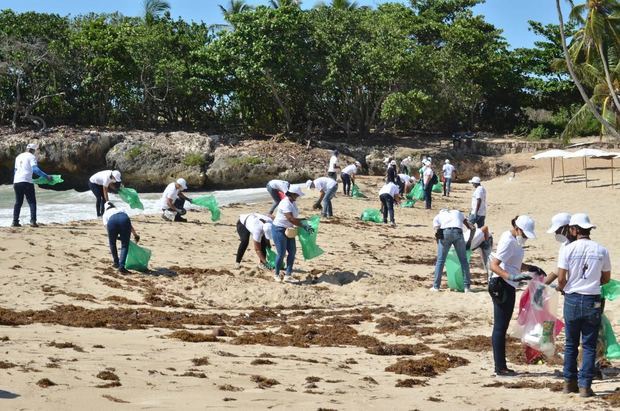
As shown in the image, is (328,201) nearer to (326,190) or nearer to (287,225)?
(326,190)

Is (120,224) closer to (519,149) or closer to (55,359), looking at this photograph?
(55,359)

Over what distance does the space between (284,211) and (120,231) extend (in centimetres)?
252

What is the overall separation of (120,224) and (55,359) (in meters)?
6.50

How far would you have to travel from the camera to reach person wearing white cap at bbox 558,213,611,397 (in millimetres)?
7488

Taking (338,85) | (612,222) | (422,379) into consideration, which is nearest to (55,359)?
(422,379)

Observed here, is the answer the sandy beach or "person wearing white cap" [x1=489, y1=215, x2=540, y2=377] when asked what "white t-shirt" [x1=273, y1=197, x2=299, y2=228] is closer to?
the sandy beach

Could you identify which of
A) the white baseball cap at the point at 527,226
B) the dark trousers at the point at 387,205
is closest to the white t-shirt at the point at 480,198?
the dark trousers at the point at 387,205

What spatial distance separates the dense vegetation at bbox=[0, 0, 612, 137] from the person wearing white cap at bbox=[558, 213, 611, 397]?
33360mm

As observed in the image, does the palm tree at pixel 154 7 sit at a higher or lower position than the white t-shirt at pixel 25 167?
higher

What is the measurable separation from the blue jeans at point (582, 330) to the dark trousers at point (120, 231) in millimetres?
8068

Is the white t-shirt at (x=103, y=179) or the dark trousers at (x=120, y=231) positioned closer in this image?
the dark trousers at (x=120, y=231)

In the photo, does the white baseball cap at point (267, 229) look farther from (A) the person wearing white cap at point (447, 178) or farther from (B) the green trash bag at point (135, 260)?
(A) the person wearing white cap at point (447, 178)

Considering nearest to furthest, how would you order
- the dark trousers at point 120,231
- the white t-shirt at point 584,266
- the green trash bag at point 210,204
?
1. the white t-shirt at point 584,266
2. the dark trousers at point 120,231
3. the green trash bag at point 210,204

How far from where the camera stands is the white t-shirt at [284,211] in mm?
13688
